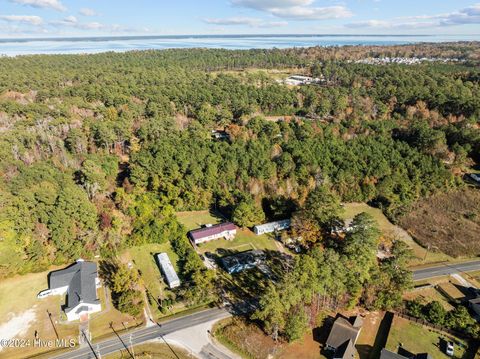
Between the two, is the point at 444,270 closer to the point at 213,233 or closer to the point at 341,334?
the point at 341,334

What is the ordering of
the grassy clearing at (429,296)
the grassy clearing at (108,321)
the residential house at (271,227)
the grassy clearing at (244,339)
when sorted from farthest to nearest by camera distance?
the residential house at (271,227)
the grassy clearing at (429,296)
the grassy clearing at (108,321)
the grassy clearing at (244,339)

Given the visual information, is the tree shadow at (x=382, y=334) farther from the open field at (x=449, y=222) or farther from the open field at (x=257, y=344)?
the open field at (x=449, y=222)

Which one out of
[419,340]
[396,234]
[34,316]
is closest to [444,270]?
[396,234]

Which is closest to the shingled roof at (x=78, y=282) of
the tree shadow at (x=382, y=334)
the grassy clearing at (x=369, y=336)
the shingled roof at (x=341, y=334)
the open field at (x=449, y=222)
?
the shingled roof at (x=341, y=334)

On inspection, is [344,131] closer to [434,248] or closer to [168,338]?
[434,248]

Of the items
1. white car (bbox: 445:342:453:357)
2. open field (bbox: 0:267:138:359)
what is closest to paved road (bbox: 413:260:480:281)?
white car (bbox: 445:342:453:357)

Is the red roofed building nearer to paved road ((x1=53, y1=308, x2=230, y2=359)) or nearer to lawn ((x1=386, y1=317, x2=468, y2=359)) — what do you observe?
paved road ((x1=53, y1=308, x2=230, y2=359))
